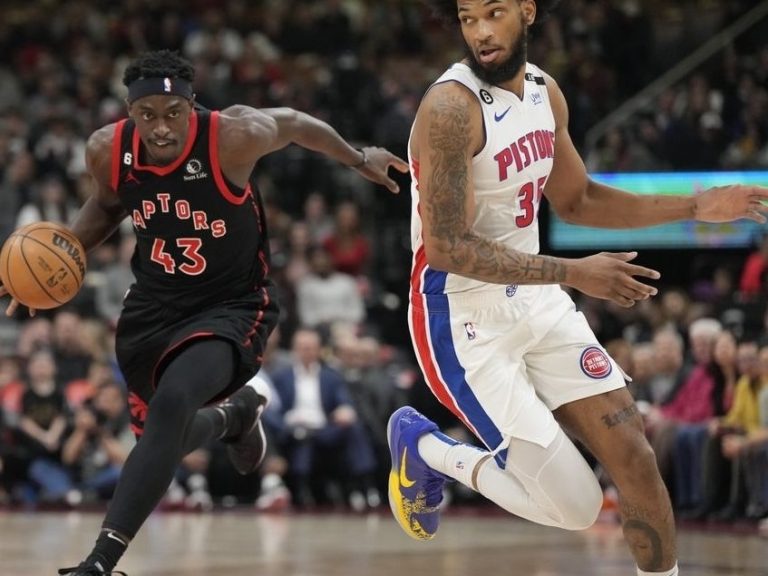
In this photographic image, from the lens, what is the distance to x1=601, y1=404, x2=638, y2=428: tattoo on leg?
191 inches

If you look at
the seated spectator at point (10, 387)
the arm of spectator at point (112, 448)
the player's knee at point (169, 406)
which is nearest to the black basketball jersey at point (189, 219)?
the player's knee at point (169, 406)

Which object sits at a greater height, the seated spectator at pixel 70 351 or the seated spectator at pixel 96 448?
the seated spectator at pixel 70 351

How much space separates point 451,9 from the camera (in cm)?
533

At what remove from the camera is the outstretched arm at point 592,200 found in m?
5.21

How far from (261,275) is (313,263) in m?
7.08

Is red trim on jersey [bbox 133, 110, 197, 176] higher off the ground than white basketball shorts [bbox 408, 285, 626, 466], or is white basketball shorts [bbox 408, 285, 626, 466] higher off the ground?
red trim on jersey [bbox 133, 110, 197, 176]

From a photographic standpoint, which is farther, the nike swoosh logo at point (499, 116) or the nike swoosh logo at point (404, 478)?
the nike swoosh logo at point (404, 478)

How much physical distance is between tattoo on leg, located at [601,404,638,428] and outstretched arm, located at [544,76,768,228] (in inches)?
29.8

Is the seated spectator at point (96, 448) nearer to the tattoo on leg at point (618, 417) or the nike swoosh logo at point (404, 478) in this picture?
the nike swoosh logo at point (404, 478)

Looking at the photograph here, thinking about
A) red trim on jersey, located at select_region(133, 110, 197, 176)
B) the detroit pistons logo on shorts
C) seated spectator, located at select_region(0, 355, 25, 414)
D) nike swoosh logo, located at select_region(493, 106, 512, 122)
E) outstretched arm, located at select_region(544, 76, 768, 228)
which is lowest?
seated spectator, located at select_region(0, 355, 25, 414)

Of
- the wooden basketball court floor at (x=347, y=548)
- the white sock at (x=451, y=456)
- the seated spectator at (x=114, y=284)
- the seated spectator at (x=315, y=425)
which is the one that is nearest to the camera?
the white sock at (x=451, y=456)

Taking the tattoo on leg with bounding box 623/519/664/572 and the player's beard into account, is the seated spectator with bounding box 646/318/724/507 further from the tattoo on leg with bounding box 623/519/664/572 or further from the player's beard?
the player's beard

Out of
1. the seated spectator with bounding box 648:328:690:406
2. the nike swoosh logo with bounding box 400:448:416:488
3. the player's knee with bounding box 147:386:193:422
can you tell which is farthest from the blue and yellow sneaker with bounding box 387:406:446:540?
the seated spectator with bounding box 648:328:690:406

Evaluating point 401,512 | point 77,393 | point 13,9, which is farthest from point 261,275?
point 13,9
